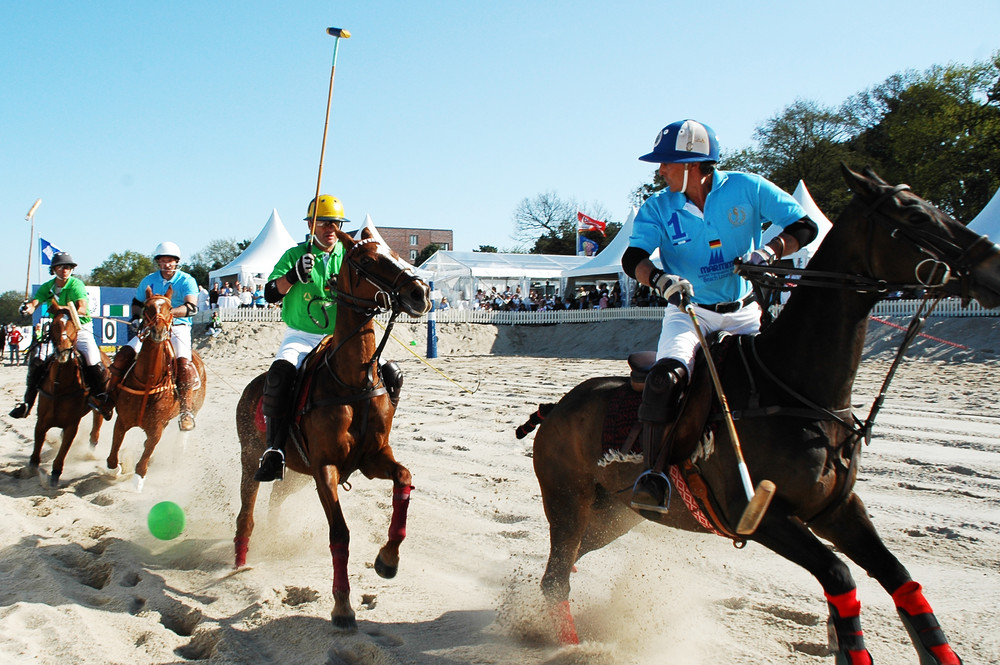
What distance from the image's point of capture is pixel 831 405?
12.2ft

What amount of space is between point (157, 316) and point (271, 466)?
12.4ft

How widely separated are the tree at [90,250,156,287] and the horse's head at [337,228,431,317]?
3433 inches

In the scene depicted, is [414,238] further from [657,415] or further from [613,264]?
[657,415]

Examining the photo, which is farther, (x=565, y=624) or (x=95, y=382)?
(x=95, y=382)

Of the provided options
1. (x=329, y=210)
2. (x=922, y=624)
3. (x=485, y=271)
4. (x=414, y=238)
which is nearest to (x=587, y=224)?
(x=485, y=271)

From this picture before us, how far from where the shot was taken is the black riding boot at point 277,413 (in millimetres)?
5531

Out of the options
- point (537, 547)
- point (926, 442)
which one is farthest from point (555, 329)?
point (537, 547)

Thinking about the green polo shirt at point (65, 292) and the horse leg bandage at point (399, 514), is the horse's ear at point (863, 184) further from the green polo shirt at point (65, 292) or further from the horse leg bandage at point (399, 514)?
the green polo shirt at point (65, 292)

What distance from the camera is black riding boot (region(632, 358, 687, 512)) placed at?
3.96m

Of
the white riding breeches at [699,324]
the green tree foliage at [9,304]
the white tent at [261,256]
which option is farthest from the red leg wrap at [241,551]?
the green tree foliage at [9,304]

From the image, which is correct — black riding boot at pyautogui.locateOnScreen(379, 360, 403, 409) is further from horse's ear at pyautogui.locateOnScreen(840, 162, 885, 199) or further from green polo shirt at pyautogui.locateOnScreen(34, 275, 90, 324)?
green polo shirt at pyautogui.locateOnScreen(34, 275, 90, 324)

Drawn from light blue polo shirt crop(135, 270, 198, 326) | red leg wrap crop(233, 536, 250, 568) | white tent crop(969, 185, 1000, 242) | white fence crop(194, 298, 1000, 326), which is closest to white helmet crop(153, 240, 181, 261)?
light blue polo shirt crop(135, 270, 198, 326)

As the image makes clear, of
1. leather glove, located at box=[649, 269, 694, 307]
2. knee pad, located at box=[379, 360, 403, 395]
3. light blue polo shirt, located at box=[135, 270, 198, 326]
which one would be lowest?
knee pad, located at box=[379, 360, 403, 395]

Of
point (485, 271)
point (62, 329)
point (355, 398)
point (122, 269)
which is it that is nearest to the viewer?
point (355, 398)
